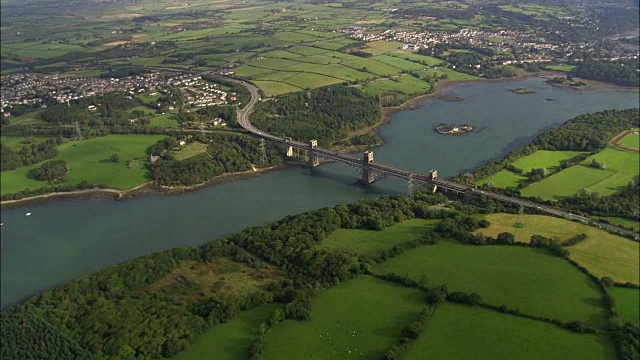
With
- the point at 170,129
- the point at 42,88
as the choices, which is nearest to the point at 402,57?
the point at 170,129

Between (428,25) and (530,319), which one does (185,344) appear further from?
(428,25)

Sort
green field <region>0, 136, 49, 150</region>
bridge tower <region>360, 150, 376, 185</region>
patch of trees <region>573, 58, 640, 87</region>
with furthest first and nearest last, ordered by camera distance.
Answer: patch of trees <region>573, 58, 640, 87</region>, green field <region>0, 136, 49, 150</region>, bridge tower <region>360, 150, 376, 185</region>

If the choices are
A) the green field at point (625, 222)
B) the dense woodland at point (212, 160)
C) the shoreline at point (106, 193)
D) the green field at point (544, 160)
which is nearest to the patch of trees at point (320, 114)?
the dense woodland at point (212, 160)

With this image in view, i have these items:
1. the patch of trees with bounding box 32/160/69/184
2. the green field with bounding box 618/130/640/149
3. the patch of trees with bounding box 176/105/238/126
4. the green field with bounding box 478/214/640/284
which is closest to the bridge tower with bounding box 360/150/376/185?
the green field with bounding box 478/214/640/284

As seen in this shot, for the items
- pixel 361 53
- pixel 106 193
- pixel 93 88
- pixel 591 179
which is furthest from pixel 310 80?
pixel 591 179

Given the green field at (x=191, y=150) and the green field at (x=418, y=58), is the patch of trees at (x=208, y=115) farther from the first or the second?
the green field at (x=418, y=58)

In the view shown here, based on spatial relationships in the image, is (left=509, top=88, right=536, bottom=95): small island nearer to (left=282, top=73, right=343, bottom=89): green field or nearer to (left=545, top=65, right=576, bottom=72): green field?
(left=545, top=65, right=576, bottom=72): green field

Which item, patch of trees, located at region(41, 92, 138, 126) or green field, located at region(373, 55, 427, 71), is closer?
patch of trees, located at region(41, 92, 138, 126)
